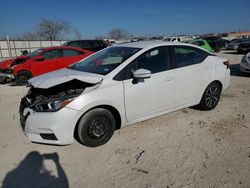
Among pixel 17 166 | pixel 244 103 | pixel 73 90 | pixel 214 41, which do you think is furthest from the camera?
pixel 214 41

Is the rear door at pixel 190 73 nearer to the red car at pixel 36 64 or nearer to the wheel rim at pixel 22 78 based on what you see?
the red car at pixel 36 64

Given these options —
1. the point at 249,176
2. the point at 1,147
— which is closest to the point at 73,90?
the point at 1,147

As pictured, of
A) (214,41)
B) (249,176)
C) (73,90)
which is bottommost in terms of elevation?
(249,176)

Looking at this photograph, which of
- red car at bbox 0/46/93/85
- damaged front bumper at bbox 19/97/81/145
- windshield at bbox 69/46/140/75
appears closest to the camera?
damaged front bumper at bbox 19/97/81/145

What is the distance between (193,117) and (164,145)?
1.39 meters

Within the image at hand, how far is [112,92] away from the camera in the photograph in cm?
330

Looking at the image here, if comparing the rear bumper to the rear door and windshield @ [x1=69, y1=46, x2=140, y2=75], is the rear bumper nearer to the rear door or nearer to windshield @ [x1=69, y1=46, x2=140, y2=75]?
the rear door

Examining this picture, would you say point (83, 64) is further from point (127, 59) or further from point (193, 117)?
point (193, 117)

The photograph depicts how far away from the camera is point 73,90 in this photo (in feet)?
10.6

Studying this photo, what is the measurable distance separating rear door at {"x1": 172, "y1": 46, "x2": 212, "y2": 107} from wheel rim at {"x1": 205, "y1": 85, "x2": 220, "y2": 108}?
267mm

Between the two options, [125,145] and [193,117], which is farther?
[193,117]

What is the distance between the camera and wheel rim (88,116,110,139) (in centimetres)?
330

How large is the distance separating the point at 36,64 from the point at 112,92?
6124 mm

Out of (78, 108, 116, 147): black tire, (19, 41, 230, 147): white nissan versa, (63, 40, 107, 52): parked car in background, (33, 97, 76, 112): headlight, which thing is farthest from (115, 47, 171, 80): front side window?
(63, 40, 107, 52): parked car in background
